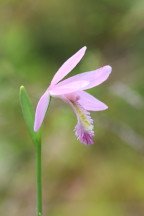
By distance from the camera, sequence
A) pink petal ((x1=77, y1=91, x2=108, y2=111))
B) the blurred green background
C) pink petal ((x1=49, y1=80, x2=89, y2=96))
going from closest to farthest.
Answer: pink petal ((x1=49, y1=80, x2=89, y2=96)), pink petal ((x1=77, y1=91, x2=108, y2=111)), the blurred green background

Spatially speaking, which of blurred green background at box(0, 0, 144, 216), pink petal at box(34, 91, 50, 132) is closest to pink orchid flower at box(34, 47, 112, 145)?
pink petal at box(34, 91, 50, 132)

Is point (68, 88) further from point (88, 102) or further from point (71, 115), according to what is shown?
point (71, 115)

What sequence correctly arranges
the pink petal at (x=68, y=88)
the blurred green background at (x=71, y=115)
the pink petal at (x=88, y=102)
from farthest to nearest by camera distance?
1. the blurred green background at (x=71, y=115)
2. the pink petal at (x=88, y=102)
3. the pink petal at (x=68, y=88)

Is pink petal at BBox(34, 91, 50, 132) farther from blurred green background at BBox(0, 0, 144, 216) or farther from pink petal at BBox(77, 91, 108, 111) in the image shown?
blurred green background at BBox(0, 0, 144, 216)

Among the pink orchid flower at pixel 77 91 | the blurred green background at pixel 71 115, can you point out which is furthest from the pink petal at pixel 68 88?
the blurred green background at pixel 71 115

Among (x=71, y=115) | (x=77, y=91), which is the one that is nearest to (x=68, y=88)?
(x=77, y=91)

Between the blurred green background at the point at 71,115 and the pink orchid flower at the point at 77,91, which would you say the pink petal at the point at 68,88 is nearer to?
the pink orchid flower at the point at 77,91
